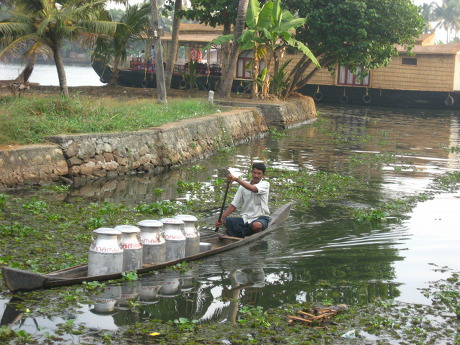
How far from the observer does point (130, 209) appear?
1242 cm

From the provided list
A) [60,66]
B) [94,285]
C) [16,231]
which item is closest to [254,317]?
[94,285]

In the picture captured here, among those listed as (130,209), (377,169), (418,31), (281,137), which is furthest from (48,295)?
(418,31)

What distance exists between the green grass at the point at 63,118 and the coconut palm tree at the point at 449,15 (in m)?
103

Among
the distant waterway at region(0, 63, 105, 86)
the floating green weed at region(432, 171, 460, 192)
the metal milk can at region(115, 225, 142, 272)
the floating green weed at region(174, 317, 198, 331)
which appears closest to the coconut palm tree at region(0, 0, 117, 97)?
the floating green weed at region(432, 171, 460, 192)

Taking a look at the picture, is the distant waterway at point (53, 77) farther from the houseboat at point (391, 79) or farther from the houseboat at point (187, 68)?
the houseboat at point (391, 79)

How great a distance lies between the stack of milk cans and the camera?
783 centimetres

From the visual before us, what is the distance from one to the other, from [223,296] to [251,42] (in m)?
20.3

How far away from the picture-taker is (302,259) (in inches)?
385

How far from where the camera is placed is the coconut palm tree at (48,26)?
1900cm

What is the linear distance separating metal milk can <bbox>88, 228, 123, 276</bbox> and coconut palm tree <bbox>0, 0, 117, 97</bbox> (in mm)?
11977

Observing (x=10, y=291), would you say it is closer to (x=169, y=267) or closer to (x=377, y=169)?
(x=169, y=267)

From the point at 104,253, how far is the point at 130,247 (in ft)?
1.29

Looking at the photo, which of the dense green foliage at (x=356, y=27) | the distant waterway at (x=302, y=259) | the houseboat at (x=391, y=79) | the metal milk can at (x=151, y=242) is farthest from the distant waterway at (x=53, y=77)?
the metal milk can at (x=151, y=242)

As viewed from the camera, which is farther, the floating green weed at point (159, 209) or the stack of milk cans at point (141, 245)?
the floating green weed at point (159, 209)
